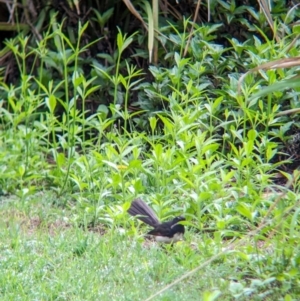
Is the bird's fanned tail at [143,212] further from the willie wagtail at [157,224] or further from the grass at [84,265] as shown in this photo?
the grass at [84,265]

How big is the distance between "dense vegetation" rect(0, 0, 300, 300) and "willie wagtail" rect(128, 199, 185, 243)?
0.19 ft

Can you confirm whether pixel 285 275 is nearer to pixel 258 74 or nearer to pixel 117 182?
pixel 117 182

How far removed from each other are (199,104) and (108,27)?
5.21 ft

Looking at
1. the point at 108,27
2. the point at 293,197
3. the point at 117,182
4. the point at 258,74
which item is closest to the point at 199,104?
the point at 258,74

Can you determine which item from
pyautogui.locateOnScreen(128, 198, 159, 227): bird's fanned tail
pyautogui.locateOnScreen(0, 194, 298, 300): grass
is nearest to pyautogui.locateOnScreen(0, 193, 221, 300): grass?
pyautogui.locateOnScreen(0, 194, 298, 300): grass

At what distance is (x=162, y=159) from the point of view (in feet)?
14.1

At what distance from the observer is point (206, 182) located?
4102 mm

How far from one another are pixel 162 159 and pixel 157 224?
48 cm

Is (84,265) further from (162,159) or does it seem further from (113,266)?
(162,159)

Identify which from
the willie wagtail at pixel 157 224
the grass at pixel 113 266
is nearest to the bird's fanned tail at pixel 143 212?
the willie wagtail at pixel 157 224

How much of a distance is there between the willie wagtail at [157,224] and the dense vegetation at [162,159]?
0.19ft

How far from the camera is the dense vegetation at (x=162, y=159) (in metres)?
3.36

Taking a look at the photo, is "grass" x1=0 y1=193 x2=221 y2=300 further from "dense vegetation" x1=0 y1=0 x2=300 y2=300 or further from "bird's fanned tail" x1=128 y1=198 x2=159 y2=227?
"bird's fanned tail" x1=128 y1=198 x2=159 y2=227

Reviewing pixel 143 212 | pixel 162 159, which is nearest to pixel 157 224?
pixel 143 212
